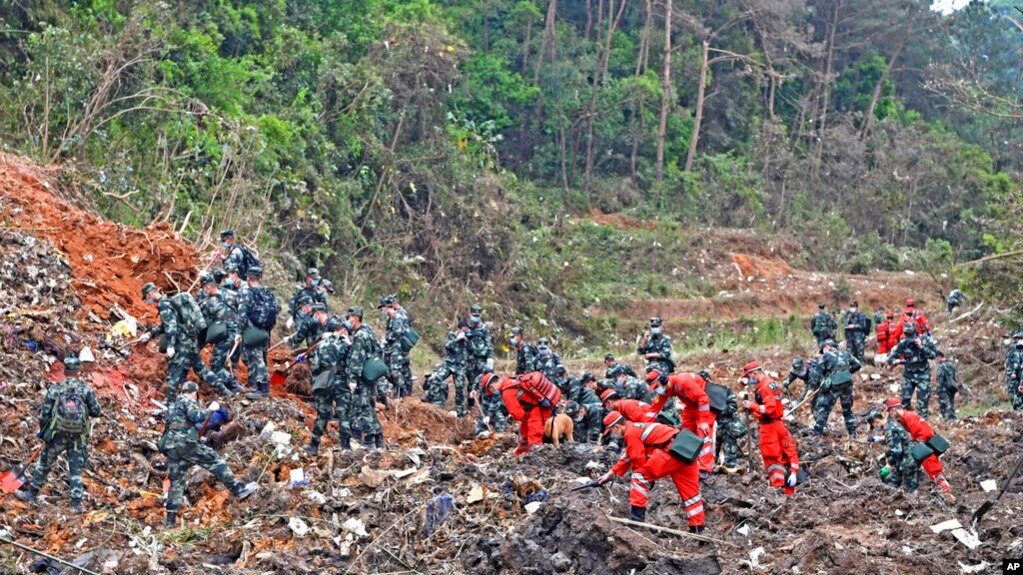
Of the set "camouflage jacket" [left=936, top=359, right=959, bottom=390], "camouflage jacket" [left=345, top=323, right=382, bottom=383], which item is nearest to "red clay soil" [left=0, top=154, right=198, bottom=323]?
"camouflage jacket" [left=345, top=323, right=382, bottom=383]

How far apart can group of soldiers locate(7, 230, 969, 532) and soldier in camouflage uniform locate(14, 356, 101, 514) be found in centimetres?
1

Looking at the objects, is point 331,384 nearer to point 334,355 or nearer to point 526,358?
point 334,355

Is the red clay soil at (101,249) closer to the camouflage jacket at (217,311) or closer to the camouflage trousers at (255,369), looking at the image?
the camouflage trousers at (255,369)

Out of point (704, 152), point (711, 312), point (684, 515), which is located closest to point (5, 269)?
point (684, 515)

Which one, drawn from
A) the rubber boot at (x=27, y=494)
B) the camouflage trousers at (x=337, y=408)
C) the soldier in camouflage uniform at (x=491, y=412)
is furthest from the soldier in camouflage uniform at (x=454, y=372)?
the rubber boot at (x=27, y=494)

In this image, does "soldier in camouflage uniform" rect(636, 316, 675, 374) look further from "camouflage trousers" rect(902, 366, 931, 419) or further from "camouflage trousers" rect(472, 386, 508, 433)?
"camouflage trousers" rect(902, 366, 931, 419)

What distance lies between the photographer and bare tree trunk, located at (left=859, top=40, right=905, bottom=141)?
152 feet

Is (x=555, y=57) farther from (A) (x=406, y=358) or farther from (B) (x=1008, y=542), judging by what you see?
(B) (x=1008, y=542)

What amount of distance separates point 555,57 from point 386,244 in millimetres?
13271

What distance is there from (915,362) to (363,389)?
831 cm

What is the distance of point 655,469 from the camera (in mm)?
11328

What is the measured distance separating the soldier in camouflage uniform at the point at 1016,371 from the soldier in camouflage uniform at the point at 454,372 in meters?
7.59

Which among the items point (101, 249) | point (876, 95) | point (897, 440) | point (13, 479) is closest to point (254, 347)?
point (101, 249)

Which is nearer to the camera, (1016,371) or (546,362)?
(546,362)
